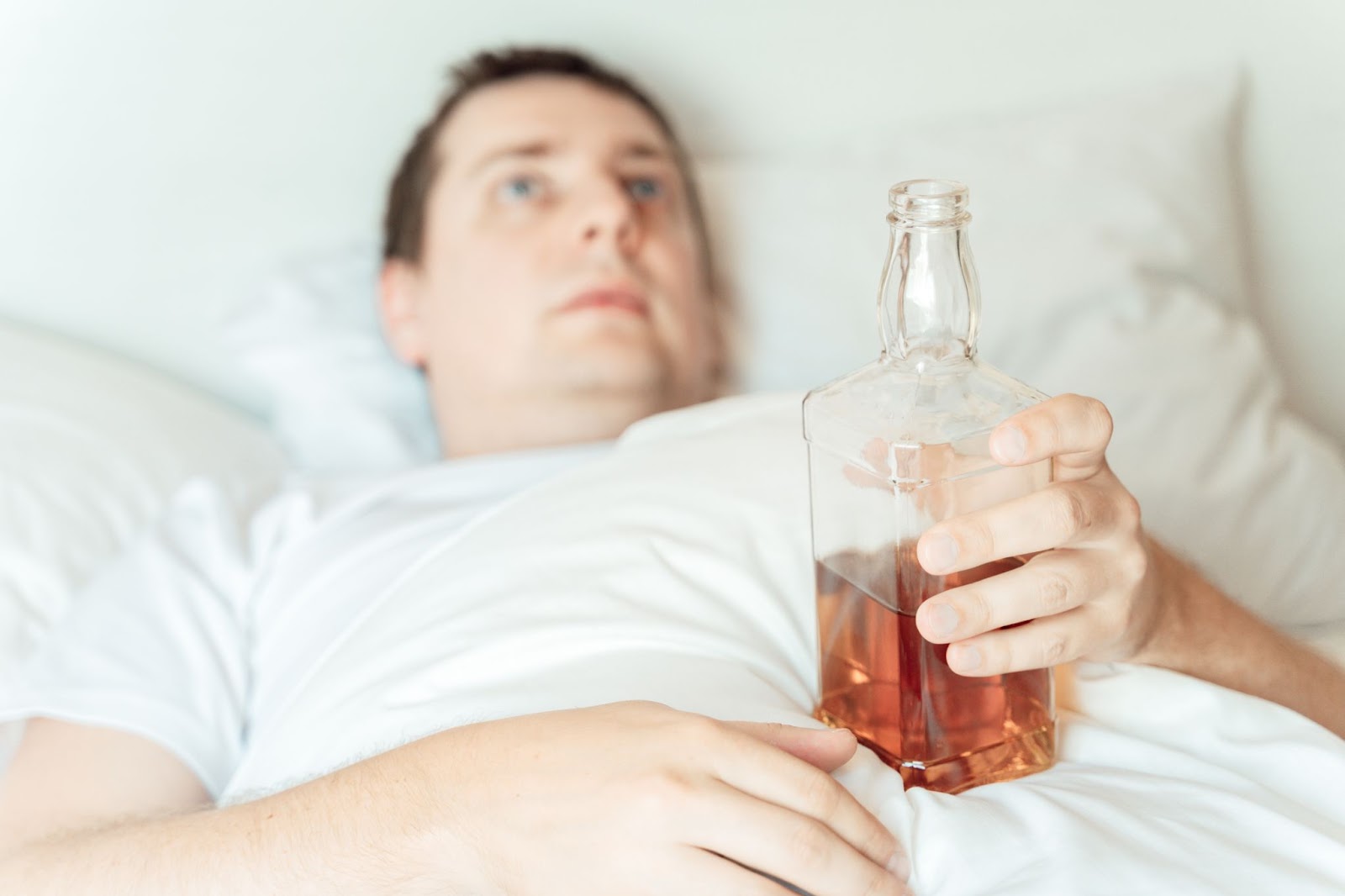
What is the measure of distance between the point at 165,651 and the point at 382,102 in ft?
2.62

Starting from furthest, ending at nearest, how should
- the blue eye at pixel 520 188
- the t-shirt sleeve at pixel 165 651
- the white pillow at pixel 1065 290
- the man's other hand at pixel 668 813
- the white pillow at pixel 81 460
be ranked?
the blue eye at pixel 520 188
the white pillow at pixel 1065 290
the white pillow at pixel 81 460
the t-shirt sleeve at pixel 165 651
the man's other hand at pixel 668 813

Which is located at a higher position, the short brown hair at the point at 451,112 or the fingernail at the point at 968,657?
the short brown hair at the point at 451,112

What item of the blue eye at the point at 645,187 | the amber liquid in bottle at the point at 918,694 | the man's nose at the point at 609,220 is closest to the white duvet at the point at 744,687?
the amber liquid in bottle at the point at 918,694

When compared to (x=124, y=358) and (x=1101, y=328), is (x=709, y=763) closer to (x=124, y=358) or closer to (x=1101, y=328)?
(x=1101, y=328)

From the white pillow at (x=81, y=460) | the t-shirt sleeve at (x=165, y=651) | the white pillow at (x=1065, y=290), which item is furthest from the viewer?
the white pillow at (x=1065, y=290)

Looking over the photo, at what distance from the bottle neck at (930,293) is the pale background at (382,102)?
41.0 inches

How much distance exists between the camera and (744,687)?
814 mm

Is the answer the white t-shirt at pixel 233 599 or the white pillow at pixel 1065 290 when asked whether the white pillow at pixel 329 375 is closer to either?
the white pillow at pixel 1065 290

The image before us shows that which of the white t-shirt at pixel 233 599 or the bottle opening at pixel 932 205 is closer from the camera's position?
the bottle opening at pixel 932 205

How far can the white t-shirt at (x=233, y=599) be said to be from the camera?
3.47 feet

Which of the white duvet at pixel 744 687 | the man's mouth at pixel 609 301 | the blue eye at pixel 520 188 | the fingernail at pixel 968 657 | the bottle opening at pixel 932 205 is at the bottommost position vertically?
the white duvet at pixel 744 687

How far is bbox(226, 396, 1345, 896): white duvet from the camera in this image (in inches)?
27.1

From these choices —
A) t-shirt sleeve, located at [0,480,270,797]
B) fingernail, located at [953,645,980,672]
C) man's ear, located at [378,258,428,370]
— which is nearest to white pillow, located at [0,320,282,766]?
t-shirt sleeve, located at [0,480,270,797]

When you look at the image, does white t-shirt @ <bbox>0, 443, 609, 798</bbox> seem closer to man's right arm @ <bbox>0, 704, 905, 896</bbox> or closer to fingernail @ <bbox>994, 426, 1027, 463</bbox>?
man's right arm @ <bbox>0, 704, 905, 896</bbox>
